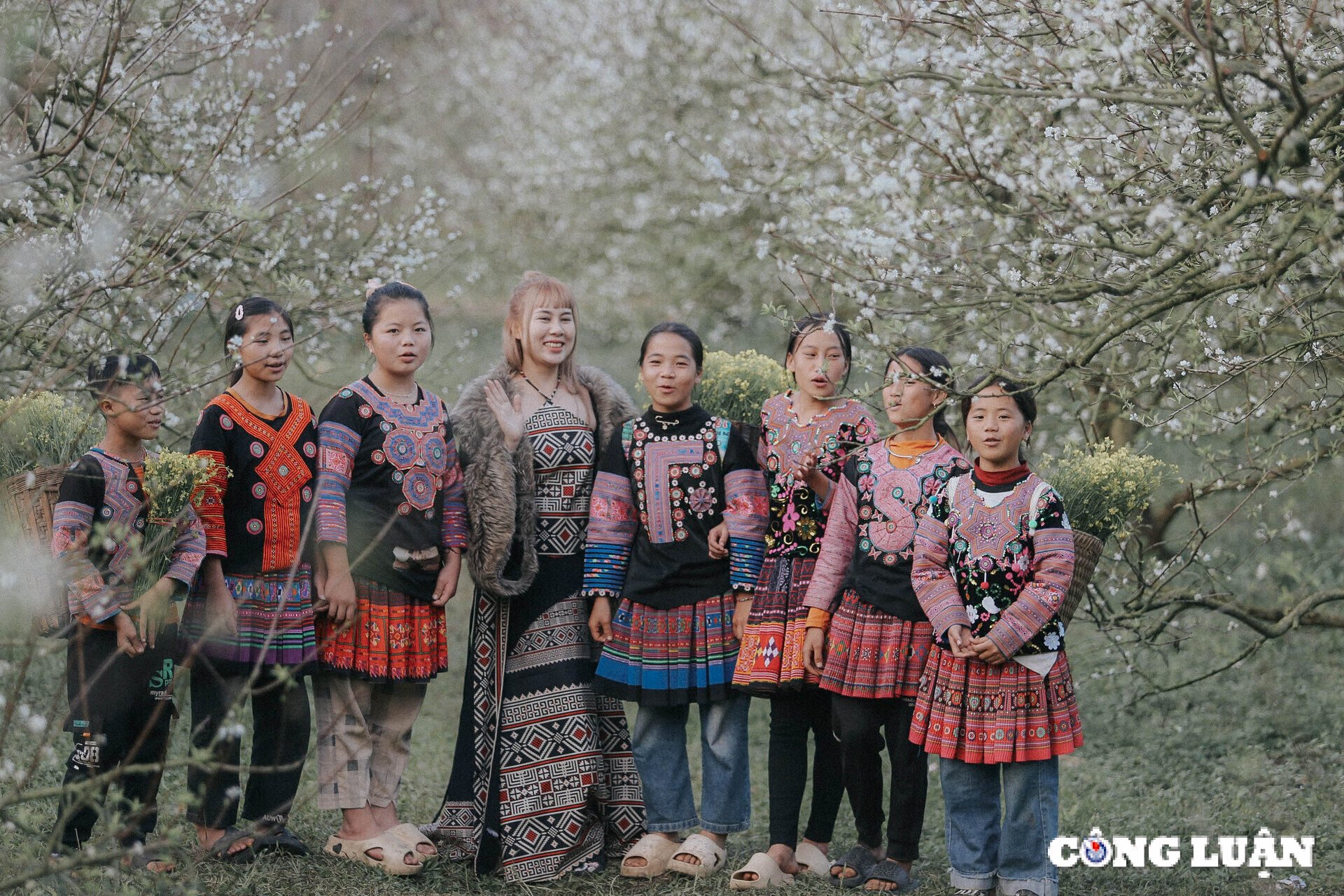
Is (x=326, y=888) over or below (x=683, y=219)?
below

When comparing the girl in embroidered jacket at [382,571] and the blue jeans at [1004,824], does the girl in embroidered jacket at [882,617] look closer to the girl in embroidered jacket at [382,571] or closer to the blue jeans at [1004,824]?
the blue jeans at [1004,824]

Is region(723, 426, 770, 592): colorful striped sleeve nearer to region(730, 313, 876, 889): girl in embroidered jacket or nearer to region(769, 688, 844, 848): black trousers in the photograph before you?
region(730, 313, 876, 889): girl in embroidered jacket

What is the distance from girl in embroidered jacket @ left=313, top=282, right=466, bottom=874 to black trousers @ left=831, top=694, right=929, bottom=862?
1292 millimetres

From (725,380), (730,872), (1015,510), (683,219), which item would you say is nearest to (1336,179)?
(1015,510)

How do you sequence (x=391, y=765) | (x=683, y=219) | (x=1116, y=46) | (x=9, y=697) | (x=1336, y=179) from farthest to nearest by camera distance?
(x=683, y=219), (x=391, y=765), (x=1116, y=46), (x=1336, y=179), (x=9, y=697)

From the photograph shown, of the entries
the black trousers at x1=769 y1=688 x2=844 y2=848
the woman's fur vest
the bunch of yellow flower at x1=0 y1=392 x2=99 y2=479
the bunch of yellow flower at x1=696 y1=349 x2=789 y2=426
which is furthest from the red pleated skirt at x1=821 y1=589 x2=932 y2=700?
the bunch of yellow flower at x1=0 y1=392 x2=99 y2=479

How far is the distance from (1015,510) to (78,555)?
2.53 meters

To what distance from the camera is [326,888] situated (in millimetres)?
3887

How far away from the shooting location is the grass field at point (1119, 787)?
390 cm

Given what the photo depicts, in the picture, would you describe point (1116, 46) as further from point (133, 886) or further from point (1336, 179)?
→ point (133, 886)

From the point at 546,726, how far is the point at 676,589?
60 cm

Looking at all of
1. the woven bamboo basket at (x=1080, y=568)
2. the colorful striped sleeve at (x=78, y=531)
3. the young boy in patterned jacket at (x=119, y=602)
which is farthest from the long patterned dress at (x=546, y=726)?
the woven bamboo basket at (x=1080, y=568)

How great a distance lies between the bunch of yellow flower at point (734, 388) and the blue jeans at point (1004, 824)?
134cm

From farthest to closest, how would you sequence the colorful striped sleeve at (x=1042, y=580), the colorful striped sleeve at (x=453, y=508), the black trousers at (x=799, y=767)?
the colorful striped sleeve at (x=453, y=508), the black trousers at (x=799, y=767), the colorful striped sleeve at (x=1042, y=580)
